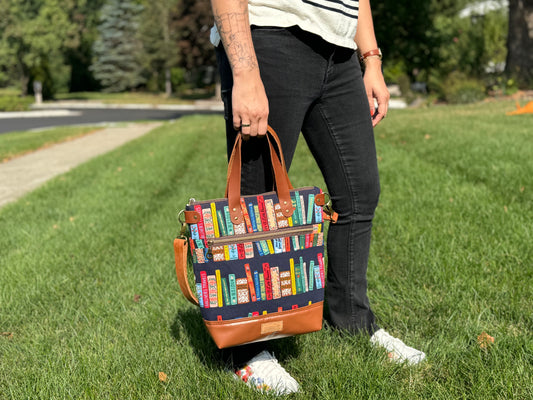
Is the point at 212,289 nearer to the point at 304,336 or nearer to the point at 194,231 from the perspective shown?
the point at 194,231

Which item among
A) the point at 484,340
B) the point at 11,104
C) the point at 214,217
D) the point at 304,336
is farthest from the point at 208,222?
the point at 11,104

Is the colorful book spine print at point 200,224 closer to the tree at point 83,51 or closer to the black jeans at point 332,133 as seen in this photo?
the black jeans at point 332,133

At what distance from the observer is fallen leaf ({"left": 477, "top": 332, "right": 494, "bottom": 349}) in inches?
79.0

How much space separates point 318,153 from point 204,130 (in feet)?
33.8

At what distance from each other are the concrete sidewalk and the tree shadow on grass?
380 cm

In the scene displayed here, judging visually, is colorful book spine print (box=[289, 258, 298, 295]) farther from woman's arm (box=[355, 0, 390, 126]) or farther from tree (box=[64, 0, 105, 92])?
tree (box=[64, 0, 105, 92])

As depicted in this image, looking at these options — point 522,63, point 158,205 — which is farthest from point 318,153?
point 522,63

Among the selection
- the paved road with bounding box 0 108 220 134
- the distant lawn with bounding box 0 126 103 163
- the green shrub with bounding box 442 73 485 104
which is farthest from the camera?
the paved road with bounding box 0 108 220 134

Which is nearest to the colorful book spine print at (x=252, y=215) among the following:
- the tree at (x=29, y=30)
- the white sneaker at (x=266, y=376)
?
the white sneaker at (x=266, y=376)

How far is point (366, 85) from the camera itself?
2096 mm

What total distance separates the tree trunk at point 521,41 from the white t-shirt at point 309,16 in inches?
635

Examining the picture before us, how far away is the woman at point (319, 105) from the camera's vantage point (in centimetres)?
157

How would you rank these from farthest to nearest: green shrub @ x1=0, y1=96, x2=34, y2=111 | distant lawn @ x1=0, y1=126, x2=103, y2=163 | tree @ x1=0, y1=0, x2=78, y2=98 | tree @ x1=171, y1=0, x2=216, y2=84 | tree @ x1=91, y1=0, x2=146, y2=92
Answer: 1. tree @ x1=91, y1=0, x2=146, y2=92
2. tree @ x1=0, y1=0, x2=78, y2=98
3. tree @ x1=171, y1=0, x2=216, y2=84
4. green shrub @ x1=0, y1=96, x2=34, y2=111
5. distant lawn @ x1=0, y1=126, x2=103, y2=163

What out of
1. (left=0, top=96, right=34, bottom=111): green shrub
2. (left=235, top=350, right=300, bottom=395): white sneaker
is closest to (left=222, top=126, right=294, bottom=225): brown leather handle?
(left=235, top=350, right=300, bottom=395): white sneaker
